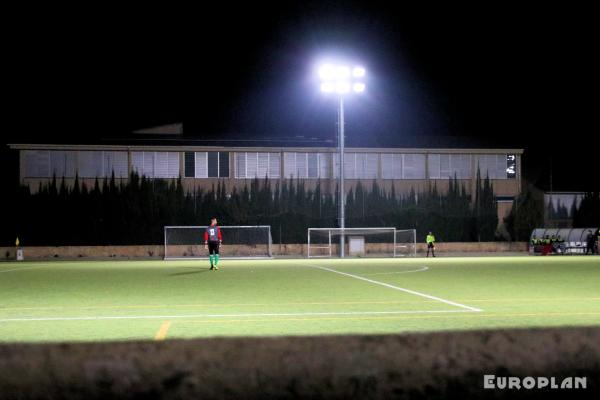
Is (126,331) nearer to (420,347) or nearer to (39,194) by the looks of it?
(420,347)

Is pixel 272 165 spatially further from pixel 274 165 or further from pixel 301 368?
pixel 301 368

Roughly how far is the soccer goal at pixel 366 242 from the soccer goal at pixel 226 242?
3441 millimetres

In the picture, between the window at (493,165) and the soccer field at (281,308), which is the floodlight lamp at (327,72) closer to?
the soccer field at (281,308)

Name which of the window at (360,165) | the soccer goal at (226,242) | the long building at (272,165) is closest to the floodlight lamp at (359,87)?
the soccer goal at (226,242)

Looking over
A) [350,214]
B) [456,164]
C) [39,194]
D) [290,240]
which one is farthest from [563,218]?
[39,194]

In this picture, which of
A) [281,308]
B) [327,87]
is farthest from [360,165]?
[281,308]

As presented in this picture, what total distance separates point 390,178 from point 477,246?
10626 millimetres

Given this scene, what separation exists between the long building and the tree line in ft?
3.88

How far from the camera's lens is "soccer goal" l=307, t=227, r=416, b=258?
48000 mm

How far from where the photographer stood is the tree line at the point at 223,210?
48094 mm

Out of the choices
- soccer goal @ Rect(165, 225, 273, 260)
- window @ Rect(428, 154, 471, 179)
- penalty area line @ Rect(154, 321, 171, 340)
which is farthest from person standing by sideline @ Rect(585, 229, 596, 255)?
penalty area line @ Rect(154, 321, 171, 340)

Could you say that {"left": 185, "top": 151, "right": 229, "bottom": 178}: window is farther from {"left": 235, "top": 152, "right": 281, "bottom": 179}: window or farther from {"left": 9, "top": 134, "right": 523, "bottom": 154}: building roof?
{"left": 235, "top": 152, "right": 281, "bottom": 179}: window

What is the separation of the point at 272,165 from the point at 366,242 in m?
12.3

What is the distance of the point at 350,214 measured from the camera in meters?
54.0
